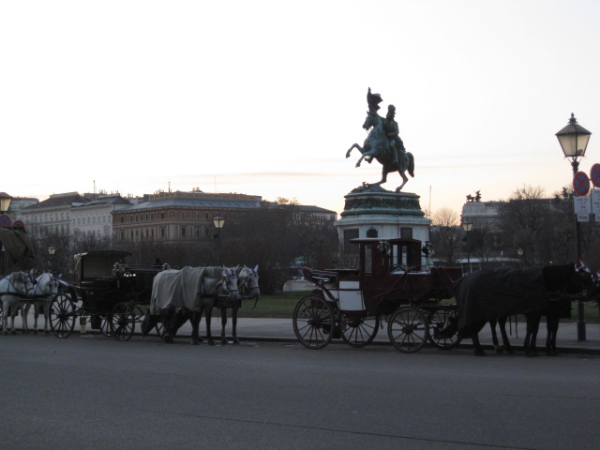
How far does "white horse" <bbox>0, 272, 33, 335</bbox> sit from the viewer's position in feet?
86.6

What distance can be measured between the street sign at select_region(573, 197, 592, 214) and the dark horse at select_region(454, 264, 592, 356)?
2.37 meters

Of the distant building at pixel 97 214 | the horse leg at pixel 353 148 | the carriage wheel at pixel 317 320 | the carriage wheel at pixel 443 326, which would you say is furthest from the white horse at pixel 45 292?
the distant building at pixel 97 214

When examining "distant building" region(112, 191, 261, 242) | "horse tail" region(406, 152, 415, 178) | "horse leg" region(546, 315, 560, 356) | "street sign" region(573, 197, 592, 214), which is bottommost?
"horse leg" region(546, 315, 560, 356)

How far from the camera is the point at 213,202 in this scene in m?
171

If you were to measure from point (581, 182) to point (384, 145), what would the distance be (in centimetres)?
3006

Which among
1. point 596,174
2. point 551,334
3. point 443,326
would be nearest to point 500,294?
point 551,334

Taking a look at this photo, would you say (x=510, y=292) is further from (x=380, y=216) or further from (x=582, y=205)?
(x=380, y=216)

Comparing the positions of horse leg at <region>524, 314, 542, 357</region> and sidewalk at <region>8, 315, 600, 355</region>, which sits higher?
horse leg at <region>524, 314, 542, 357</region>

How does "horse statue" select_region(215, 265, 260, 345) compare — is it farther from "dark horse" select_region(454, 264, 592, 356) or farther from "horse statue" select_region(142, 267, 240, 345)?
"dark horse" select_region(454, 264, 592, 356)

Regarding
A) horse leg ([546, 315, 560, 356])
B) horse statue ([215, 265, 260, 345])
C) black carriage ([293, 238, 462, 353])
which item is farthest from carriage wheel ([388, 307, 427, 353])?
horse statue ([215, 265, 260, 345])

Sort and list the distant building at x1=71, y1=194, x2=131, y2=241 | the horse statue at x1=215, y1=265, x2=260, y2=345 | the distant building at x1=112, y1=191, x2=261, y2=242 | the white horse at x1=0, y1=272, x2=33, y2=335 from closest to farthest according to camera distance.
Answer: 1. the horse statue at x1=215, y1=265, x2=260, y2=345
2. the white horse at x1=0, y1=272, x2=33, y2=335
3. the distant building at x1=112, y1=191, x2=261, y2=242
4. the distant building at x1=71, y1=194, x2=131, y2=241

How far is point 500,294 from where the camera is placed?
17.1 m

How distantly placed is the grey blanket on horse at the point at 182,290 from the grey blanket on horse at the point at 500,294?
702cm

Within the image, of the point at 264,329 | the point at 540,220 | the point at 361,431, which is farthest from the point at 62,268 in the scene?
the point at 361,431
